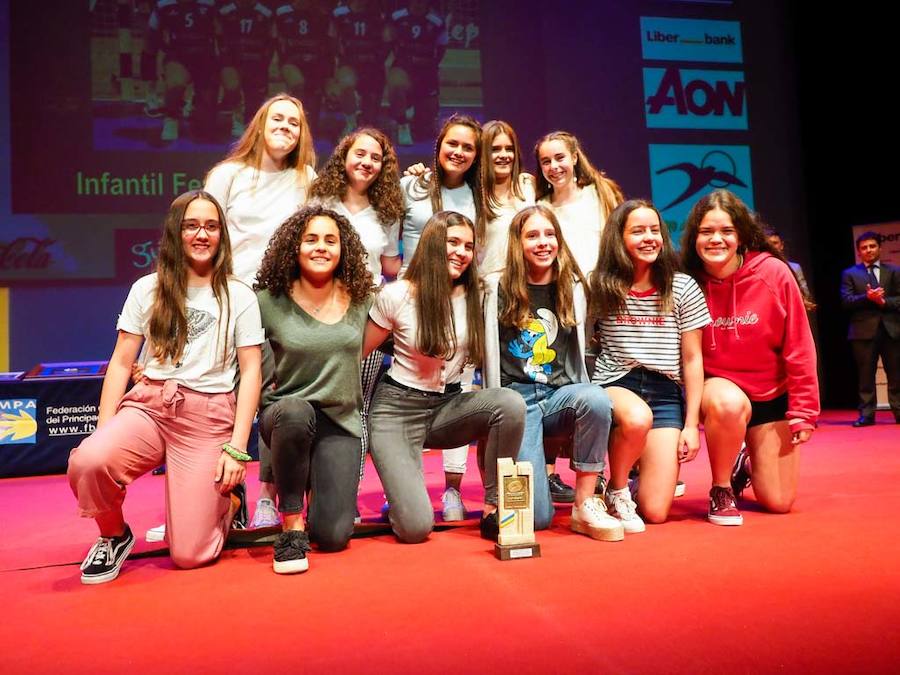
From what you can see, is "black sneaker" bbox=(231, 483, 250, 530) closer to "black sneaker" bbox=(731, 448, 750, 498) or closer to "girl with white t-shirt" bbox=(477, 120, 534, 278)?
"girl with white t-shirt" bbox=(477, 120, 534, 278)

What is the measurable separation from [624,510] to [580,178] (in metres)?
1.70

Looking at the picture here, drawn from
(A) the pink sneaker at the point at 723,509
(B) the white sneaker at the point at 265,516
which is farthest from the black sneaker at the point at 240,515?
(A) the pink sneaker at the point at 723,509

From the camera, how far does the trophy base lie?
2223 millimetres

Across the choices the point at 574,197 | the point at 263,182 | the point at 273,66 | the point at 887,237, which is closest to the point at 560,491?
the point at 574,197

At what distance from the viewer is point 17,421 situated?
458 centimetres

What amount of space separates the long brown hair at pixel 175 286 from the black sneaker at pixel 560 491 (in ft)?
5.55

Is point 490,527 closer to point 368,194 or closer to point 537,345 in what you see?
point 537,345

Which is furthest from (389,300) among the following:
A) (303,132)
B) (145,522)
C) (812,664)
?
(812,664)

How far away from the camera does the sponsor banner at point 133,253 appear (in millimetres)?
5441

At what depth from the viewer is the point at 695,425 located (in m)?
2.69

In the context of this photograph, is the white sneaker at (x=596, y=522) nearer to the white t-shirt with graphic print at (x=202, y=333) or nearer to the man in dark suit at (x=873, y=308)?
the white t-shirt with graphic print at (x=202, y=333)

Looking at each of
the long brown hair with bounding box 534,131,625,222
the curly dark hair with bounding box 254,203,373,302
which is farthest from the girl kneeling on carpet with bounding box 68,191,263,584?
the long brown hair with bounding box 534,131,625,222

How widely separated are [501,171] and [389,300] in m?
1.06

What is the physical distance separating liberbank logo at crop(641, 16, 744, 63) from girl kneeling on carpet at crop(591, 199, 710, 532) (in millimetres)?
4427
